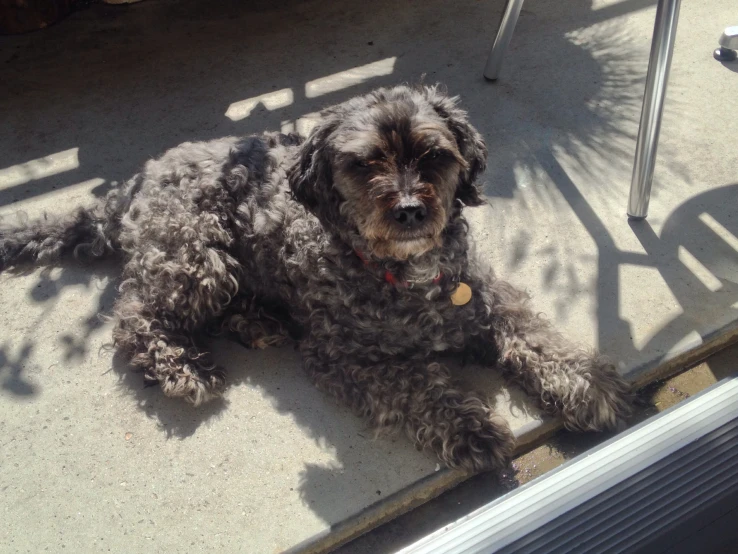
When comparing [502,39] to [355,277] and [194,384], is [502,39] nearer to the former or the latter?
[355,277]

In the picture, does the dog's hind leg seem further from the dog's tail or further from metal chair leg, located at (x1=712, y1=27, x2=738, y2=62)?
metal chair leg, located at (x1=712, y1=27, x2=738, y2=62)

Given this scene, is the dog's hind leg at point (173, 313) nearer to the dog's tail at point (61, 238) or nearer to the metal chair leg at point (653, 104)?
the dog's tail at point (61, 238)

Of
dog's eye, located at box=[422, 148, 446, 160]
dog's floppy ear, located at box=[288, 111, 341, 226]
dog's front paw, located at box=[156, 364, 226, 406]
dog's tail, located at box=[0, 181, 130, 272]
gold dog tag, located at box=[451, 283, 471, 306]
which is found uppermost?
dog's eye, located at box=[422, 148, 446, 160]

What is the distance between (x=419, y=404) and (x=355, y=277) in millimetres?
634

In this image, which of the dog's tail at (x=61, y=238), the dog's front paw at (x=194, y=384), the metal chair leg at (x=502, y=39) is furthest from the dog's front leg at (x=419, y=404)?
the metal chair leg at (x=502, y=39)

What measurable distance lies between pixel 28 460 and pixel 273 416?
1.12 meters

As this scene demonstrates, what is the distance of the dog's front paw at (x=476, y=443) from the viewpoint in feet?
9.29

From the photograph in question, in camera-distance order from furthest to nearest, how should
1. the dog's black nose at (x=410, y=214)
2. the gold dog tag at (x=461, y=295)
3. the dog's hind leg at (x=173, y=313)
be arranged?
the dog's hind leg at (x=173, y=313) → the gold dog tag at (x=461, y=295) → the dog's black nose at (x=410, y=214)

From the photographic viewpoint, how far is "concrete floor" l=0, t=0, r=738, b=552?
2.88 m

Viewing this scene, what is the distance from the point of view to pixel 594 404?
2973 mm

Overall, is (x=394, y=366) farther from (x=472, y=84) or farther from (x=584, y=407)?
(x=472, y=84)

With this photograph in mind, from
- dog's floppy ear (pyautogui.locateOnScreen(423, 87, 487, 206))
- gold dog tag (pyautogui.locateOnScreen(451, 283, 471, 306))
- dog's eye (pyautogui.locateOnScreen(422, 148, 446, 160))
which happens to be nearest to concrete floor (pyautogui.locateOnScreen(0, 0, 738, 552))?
gold dog tag (pyautogui.locateOnScreen(451, 283, 471, 306))

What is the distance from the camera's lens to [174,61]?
547 cm

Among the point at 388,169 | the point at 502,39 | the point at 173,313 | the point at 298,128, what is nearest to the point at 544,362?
the point at 388,169
